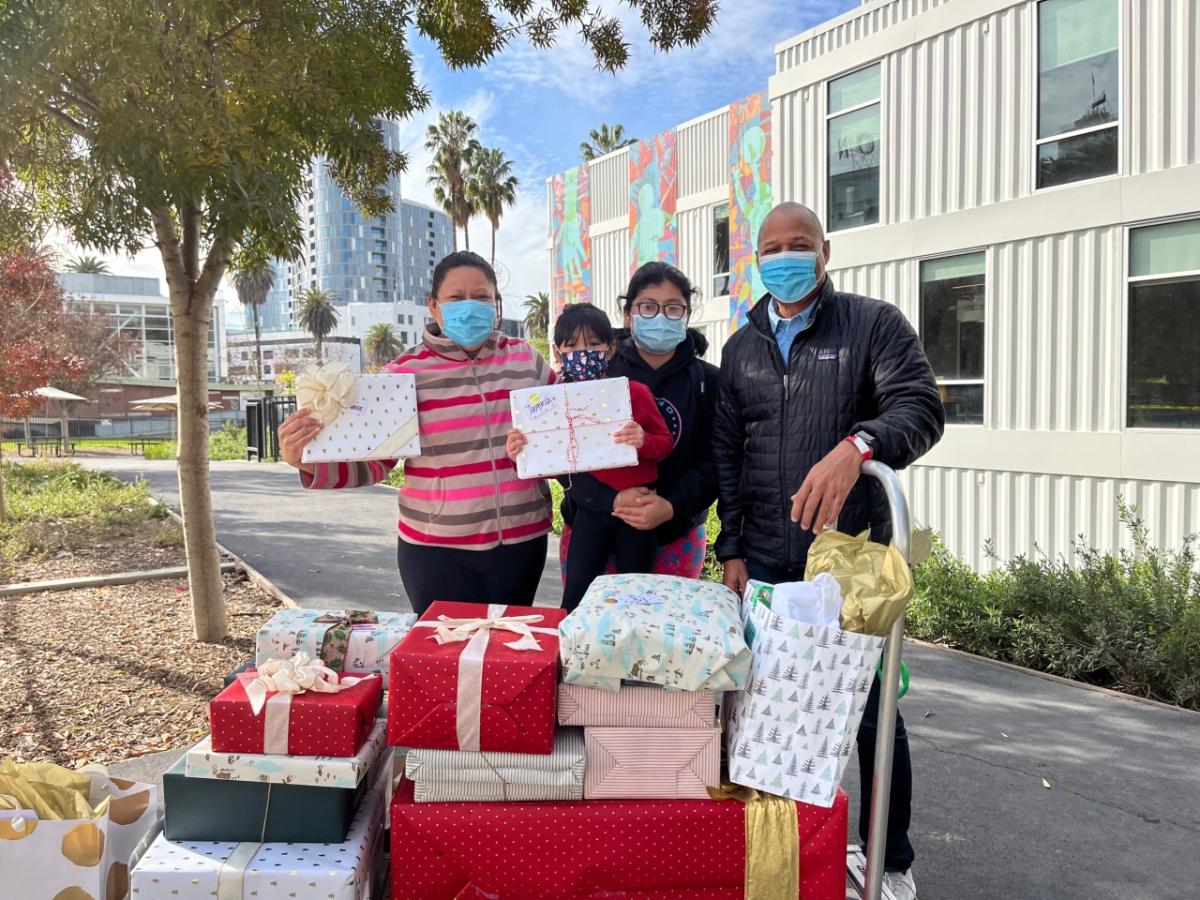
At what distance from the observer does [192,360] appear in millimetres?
5129

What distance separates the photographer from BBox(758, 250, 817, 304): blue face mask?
94.2 inches

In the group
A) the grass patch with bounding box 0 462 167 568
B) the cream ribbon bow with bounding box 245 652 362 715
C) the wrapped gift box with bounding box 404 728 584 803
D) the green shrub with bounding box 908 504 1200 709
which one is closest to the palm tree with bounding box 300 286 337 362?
the grass patch with bounding box 0 462 167 568

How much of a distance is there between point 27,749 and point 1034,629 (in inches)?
239

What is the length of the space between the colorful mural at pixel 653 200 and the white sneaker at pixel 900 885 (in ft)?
51.6

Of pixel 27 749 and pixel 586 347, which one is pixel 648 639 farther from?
pixel 27 749

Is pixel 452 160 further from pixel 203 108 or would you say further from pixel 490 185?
pixel 203 108

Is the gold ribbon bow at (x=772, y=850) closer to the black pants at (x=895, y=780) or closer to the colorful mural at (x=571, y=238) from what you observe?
the black pants at (x=895, y=780)

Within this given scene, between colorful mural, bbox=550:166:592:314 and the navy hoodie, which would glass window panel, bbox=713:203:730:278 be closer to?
colorful mural, bbox=550:166:592:314

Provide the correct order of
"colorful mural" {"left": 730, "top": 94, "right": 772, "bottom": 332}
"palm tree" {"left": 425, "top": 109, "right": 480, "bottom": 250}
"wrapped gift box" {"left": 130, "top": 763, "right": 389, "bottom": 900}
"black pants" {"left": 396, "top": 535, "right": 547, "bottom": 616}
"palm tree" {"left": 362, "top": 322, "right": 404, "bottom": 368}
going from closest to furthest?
"wrapped gift box" {"left": 130, "top": 763, "right": 389, "bottom": 900}
"black pants" {"left": 396, "top": 535, "right": 547, "bottom": 616}
"colorful mural" {"left": 730, "top": 94, "right": 772, "bottom": 332}
"palm tree" {"left": 425, "top": 109, "right": 480, "bottom": 250}
"palm tree" {"left": 362, "top": 322, "right": 404, "bottom": 368}

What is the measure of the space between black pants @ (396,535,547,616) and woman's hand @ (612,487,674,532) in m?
0.37

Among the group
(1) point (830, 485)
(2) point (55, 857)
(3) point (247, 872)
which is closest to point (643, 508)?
(1) point (830, 485)

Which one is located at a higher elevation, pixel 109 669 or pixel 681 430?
pixel 681 430

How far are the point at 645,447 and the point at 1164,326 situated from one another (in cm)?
719

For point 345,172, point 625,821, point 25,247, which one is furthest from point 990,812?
point 25,247
